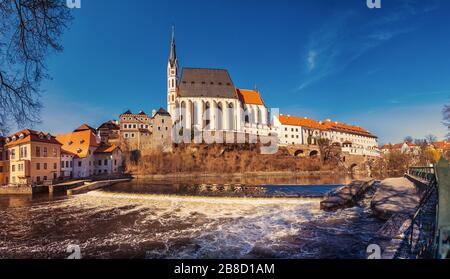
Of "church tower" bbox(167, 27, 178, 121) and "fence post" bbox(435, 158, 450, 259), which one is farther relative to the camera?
"church tower" bbox(167, 27, 178, 121)

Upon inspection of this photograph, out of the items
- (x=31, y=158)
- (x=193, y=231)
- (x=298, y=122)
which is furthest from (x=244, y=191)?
(x=298, y=122)

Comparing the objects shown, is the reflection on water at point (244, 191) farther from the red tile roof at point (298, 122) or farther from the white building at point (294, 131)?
the red tile roof at point (298, 122)

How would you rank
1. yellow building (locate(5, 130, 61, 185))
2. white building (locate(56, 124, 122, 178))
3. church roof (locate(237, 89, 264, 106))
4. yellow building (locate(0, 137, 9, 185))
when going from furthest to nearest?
church roof (locate(237, 89, 264, 106))
white building (locate(56, 124, 122, 178))
yellow building (locate(0, 137, 9, 185))
yellow building (locate(5, 130, 61, 185))

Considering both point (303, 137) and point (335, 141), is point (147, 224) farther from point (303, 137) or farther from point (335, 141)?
point (335, 141)

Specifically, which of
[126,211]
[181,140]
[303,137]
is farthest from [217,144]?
[126,211]

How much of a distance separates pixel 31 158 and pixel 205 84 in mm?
42721

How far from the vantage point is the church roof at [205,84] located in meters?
58.0

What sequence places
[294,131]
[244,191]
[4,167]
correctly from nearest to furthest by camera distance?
[244,191], [4,167], [294,131]

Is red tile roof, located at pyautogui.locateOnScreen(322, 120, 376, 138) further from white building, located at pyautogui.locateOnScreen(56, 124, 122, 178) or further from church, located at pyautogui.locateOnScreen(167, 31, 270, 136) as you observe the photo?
white building, located at pyautogui.locateOnScreen(56, 124, 122, 178)

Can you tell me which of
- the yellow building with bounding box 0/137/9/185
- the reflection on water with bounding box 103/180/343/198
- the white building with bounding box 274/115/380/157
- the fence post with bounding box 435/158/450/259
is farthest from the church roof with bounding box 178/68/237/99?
the fence post with bounding box 435/158/450/259

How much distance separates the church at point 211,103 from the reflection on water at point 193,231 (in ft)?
136

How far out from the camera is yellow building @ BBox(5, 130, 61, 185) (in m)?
22.1

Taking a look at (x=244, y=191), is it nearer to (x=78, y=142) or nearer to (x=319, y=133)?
(x=78, y=142)

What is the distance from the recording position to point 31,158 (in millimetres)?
22141
